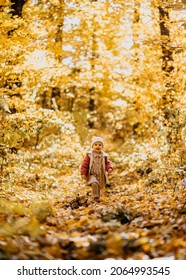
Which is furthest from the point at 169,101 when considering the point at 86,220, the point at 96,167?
the point at 86,220

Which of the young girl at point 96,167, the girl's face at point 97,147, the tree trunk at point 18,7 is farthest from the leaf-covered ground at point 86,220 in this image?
the tree trunk at point 18,7

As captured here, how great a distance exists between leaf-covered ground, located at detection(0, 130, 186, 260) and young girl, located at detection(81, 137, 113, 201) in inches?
14.3

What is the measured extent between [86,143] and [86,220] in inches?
424

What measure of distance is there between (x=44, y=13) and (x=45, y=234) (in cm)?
884

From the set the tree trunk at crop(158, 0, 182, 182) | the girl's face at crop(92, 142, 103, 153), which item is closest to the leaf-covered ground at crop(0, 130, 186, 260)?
the tree trunk at crop(158, 0, 182, 182)

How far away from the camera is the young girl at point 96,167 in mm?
9125

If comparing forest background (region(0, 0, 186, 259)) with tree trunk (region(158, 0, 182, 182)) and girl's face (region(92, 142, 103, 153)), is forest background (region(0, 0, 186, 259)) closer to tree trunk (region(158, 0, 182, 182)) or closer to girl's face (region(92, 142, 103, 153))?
tree trunk (region(158, 0, 182, 182))

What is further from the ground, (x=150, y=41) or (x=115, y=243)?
(x=150, y=41)
